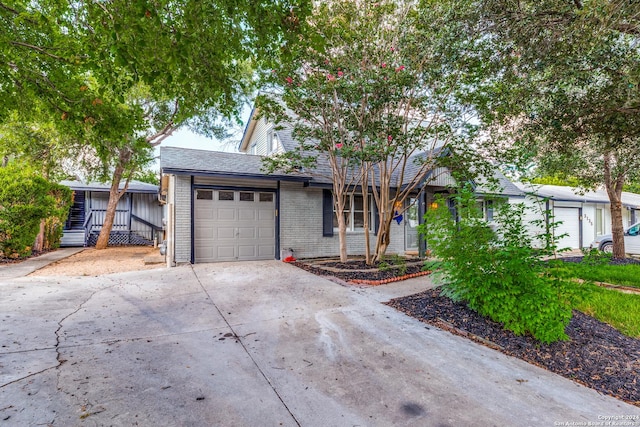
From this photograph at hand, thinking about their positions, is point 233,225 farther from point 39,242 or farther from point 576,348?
point 39,242

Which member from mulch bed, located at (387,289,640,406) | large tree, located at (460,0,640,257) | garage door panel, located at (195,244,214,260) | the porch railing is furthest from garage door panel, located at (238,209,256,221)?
the porch railing

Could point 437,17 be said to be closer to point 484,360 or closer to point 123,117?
point 484,360

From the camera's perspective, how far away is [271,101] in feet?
25.8

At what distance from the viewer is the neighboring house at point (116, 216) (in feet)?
49.5

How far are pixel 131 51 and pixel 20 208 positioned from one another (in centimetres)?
878

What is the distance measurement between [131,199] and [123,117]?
12065mm

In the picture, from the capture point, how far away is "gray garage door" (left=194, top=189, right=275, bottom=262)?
8.95 meters

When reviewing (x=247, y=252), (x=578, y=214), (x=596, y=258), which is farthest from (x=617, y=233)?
(x=247, y=252)

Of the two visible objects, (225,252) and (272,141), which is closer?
(225,252)

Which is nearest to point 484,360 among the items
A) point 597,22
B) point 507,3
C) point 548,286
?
point 548,286

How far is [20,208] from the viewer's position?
30.7 ft

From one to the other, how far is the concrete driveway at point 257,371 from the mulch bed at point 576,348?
21 centimetres

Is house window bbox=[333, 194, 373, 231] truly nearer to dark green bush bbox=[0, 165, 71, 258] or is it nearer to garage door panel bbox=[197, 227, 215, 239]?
garage door panel bbox=[197, 227, 215, 239]

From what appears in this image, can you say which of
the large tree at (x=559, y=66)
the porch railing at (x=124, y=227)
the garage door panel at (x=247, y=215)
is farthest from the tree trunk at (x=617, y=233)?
the porch railing at (x=124, y=227)
